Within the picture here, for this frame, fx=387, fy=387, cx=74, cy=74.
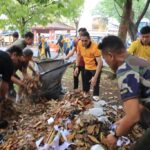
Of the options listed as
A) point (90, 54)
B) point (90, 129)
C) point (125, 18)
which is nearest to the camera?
point (90, 129)

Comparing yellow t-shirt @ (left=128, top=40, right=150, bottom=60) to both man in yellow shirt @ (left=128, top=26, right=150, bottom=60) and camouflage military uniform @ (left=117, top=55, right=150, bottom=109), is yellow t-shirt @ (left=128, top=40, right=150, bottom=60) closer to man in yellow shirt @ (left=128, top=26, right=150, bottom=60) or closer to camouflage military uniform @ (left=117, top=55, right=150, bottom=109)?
man in yellow shirt @ (left=128, top=26, right=150, bottom=60)

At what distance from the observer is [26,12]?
18750mm

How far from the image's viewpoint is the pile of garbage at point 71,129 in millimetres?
4637

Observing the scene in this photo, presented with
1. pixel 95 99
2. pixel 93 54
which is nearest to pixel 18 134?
pixel 95 99

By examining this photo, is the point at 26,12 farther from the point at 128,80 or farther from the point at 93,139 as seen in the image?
the point at 128,80

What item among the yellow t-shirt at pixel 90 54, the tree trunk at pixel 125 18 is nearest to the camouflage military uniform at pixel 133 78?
the yellow t-shirt at pixel 90 54

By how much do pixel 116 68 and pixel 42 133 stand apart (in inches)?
77.9

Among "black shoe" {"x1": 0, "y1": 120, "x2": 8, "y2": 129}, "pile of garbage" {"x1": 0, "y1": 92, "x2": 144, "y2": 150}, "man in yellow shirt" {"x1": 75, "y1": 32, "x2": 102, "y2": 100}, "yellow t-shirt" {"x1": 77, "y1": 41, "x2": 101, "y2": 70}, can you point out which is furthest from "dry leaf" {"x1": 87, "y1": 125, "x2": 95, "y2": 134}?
"yellow t-shirt" {"x1": 77, "y1": 41, "x2": 101, "y2": 70}

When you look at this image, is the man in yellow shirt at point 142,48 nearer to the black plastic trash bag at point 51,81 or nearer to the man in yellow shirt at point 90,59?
the man in yellow shirt at point 90,59

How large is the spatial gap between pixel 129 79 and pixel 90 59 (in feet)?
15.5

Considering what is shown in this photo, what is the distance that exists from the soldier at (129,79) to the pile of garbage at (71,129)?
3.44ft

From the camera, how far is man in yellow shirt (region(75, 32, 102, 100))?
7.76 m

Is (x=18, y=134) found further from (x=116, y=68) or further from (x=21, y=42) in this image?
(x=21, y=42)

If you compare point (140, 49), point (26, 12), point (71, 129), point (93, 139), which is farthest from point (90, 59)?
point (26, 12)
